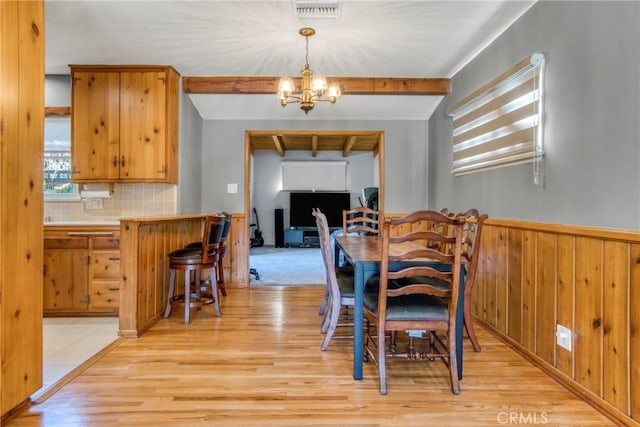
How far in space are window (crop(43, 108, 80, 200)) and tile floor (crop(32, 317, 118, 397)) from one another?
1.42 meters

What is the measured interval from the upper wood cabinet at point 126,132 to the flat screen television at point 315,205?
5.94m

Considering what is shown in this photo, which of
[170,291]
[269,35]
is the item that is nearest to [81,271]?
[170,291]

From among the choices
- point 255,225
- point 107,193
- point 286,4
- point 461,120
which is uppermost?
point 286,4

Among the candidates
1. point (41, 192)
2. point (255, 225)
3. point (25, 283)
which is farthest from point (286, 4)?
point (255, 225)

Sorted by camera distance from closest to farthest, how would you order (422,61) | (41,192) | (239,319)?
(41,192), (239,319), (422,61)

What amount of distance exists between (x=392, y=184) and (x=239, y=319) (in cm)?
250

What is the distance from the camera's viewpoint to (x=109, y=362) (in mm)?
2205

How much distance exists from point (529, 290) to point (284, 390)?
166cm

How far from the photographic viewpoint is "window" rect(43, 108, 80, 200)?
3.73m

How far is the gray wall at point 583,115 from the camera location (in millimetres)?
1620

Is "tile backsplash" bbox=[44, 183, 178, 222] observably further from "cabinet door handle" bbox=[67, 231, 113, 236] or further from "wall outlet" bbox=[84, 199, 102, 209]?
"cabinet door handle" bbox=[67, 231, 113, 236]

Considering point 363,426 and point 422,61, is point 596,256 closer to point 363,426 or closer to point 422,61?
point 363,426

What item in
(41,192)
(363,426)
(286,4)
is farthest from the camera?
(286,4)

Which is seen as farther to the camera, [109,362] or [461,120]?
[461,120]
